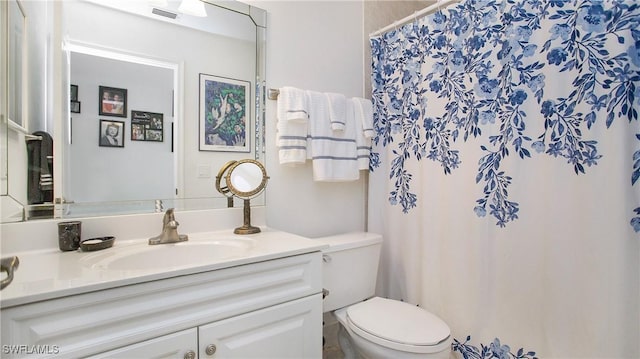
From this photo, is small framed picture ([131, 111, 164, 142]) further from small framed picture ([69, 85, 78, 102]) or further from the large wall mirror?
small framed picture ([69, 85, 78, 102])

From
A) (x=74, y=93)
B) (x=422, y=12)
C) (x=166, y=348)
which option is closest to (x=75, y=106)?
(x=74, y=93)

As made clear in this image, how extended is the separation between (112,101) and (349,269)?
125 cm

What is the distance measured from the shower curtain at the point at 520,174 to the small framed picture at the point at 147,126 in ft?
3.85

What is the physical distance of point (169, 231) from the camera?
1.17m

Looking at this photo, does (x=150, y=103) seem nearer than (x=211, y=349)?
No

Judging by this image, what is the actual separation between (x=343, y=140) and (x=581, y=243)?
1089mm

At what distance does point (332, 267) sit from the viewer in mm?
1441

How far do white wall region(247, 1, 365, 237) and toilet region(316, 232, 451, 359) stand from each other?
0.71ft

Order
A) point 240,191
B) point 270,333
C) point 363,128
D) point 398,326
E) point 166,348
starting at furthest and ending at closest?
1. point 363,128
2. point 240,191
3. point 398,326
4. point 270,333
5. point 166,348

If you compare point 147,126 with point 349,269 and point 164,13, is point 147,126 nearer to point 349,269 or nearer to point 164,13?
point 164,13

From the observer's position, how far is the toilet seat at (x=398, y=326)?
1143 millimetres

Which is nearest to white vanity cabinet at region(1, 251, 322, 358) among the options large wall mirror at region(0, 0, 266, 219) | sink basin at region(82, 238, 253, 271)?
sink basin at region(82, 238, 253, 271)

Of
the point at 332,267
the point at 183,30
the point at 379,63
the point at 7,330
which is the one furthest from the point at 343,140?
the point at 7,330

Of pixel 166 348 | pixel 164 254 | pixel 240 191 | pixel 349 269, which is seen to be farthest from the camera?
pixel 349 269
